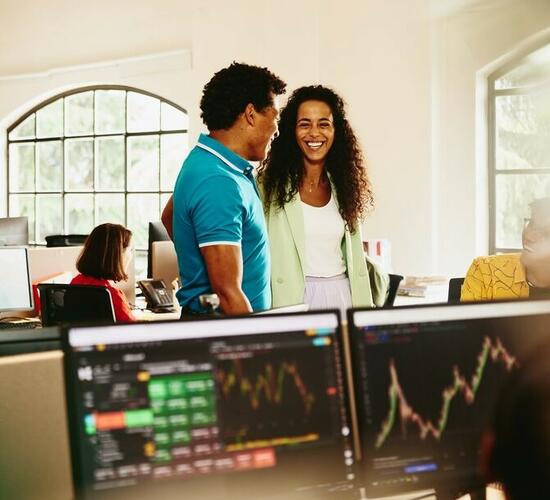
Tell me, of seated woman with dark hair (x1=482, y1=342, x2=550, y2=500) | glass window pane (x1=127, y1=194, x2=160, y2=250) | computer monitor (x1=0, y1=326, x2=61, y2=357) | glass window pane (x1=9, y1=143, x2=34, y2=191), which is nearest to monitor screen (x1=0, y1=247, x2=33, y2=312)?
computer monitor (x1=0, y1=326, x2=61, y2=357)

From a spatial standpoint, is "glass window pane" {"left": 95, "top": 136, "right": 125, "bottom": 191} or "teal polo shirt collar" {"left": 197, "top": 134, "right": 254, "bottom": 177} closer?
"teal polo shirt collar" {"left": 197, "top": 134, "right": 254, "bottom": 177}

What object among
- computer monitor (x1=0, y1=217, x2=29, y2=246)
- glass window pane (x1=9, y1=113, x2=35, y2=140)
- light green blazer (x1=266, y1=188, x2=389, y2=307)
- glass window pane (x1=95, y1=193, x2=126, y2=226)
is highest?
glass window pane (x1=9, y1=113, x2=35, y2=140)

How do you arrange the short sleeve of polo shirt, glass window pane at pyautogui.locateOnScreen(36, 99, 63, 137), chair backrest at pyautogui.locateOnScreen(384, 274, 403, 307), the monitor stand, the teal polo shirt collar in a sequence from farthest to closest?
glass window pane at pyautogui.locateOnScreen(36, 99, 63, 137) < chair backrest at pyautogui.locateOnScreen(384, 274, 403, 307) < the teal polo shirt collar < the short sleeve of polo shirt < the monitor stand

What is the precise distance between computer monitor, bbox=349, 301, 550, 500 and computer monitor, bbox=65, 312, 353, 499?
47 millimetres

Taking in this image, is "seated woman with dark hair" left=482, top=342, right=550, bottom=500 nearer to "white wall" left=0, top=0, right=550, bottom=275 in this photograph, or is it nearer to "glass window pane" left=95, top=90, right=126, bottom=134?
"white wall" left=0, top=0, right=550, bottom=275

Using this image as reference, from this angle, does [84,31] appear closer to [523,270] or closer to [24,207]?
[24,207]

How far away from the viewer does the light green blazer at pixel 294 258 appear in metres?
2.57

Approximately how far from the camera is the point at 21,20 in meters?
7.86

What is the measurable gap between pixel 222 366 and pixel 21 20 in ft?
24.8

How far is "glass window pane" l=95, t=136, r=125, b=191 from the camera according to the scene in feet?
25.0

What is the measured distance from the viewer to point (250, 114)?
7.59 ft

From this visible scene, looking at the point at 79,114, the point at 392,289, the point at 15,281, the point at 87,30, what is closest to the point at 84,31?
the point at 87,30

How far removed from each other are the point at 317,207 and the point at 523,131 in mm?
3067

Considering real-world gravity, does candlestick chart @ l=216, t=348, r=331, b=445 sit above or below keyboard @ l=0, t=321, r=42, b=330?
above
